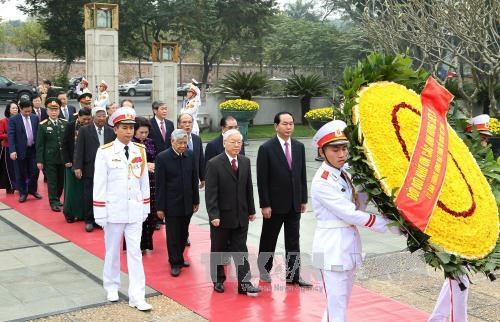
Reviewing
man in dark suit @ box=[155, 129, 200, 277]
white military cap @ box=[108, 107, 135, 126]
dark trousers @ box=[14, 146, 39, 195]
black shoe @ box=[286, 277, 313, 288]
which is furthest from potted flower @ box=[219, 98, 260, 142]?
white military cap @ box=[108, 107, 135, 126]

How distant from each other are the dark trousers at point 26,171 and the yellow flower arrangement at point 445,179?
707cm

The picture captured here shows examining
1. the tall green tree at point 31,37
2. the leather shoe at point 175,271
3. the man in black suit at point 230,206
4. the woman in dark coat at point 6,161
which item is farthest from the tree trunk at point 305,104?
the tall green tree at point 31,37

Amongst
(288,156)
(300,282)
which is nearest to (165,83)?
(288,156)

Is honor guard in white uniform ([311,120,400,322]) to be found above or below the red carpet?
above

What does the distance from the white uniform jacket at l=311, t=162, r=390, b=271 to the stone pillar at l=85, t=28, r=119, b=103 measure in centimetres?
1400

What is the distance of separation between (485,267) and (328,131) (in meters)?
1.30

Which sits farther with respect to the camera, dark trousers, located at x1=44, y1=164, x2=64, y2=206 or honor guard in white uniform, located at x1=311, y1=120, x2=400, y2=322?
dark trousers, located at x1=44, y1=164, x2=64, y2=206

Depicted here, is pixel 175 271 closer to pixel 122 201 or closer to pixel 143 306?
pixel 143 306

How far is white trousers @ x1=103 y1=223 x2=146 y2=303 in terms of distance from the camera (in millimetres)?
5426

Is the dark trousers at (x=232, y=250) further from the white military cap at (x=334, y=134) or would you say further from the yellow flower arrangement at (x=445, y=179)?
the yellow flower arrangement at (x=445, y=179)

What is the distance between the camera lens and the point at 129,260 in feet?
17.8

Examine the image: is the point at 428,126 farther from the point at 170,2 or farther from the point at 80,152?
the point at 170,2

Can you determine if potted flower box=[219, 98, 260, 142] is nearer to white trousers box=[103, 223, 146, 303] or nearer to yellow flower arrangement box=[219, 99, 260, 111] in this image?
yellow flower arrangement box=[219, 99, 260, 111]

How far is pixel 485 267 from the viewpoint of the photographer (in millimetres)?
3928
